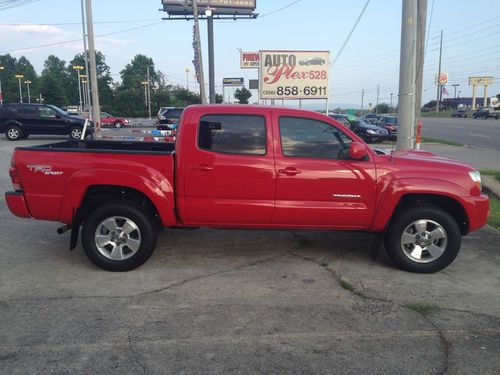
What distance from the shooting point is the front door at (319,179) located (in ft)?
16.5

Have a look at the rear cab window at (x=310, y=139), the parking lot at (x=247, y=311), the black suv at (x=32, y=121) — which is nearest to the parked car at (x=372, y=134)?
the black suv at (x=32, y=121)

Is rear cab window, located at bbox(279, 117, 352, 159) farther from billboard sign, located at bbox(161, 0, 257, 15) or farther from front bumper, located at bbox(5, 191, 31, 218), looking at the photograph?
billboard sign, located at bbox(161, 0, 257, 15)

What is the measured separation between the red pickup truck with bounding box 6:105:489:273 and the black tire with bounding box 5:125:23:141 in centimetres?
1935

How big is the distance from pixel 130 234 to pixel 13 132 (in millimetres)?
20193

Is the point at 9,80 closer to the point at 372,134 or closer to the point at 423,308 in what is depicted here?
the point at 372,134

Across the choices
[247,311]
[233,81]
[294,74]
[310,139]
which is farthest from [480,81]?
[247,311]

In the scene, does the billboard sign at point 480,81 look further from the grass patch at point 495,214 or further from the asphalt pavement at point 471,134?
the grass patch at point 495,214

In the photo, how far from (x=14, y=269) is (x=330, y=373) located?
3.84 metres

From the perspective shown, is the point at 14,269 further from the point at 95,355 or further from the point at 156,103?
the point at 156,103

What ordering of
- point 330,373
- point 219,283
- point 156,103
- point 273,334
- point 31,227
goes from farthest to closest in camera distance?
point 156,103 → point 31,227 → point 219,283 → point 273,334 → point 330,373

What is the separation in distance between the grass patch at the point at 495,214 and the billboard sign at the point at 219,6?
40391 mm

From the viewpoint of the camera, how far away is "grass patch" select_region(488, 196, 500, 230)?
7.27 metres

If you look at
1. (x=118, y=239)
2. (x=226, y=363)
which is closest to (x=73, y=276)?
(x=118, y=239)

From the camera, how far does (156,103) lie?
240ft
